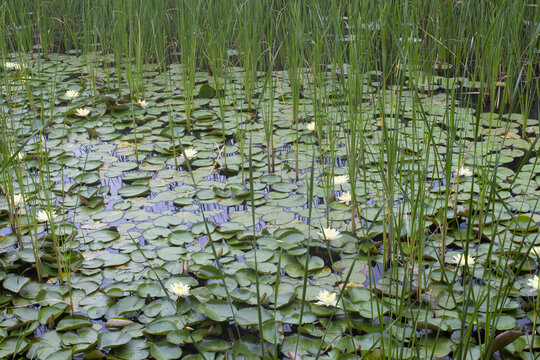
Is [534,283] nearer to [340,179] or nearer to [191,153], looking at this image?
[340,179]

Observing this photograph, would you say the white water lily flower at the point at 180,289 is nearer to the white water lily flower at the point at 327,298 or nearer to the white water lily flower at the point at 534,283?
the white water lily flower at the point at 327,298

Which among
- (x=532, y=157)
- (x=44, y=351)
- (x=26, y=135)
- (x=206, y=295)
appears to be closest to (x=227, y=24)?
(x=26, y=135)

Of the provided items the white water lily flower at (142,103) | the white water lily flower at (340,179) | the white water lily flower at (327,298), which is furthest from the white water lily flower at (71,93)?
the white water lily flower at (327,298)

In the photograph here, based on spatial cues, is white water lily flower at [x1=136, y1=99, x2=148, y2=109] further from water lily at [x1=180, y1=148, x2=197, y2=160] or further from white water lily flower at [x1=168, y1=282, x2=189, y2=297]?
white water lily flower at [x1=168, y1=282, x2=189, y2=297]

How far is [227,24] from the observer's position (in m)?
2.94

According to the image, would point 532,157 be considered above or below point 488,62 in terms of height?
below

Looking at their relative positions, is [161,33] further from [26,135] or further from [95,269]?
[95,269]

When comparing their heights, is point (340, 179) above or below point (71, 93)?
below

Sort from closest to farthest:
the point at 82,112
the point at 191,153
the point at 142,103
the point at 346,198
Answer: the point at 346,198, the point at 191,153, the point at 82,112, the point at 142,103

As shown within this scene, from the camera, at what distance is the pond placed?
1.26m

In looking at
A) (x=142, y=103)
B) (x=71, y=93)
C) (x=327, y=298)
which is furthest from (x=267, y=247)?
(x=71, y=93)

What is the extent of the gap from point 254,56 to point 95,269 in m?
1.38

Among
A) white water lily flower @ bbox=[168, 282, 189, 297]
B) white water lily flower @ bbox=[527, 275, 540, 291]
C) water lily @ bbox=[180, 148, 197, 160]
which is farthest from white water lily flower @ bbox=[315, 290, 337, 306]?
water lily @ bbox=[180, 148, 197, 160]

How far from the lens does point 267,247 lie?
1667 millimetres
